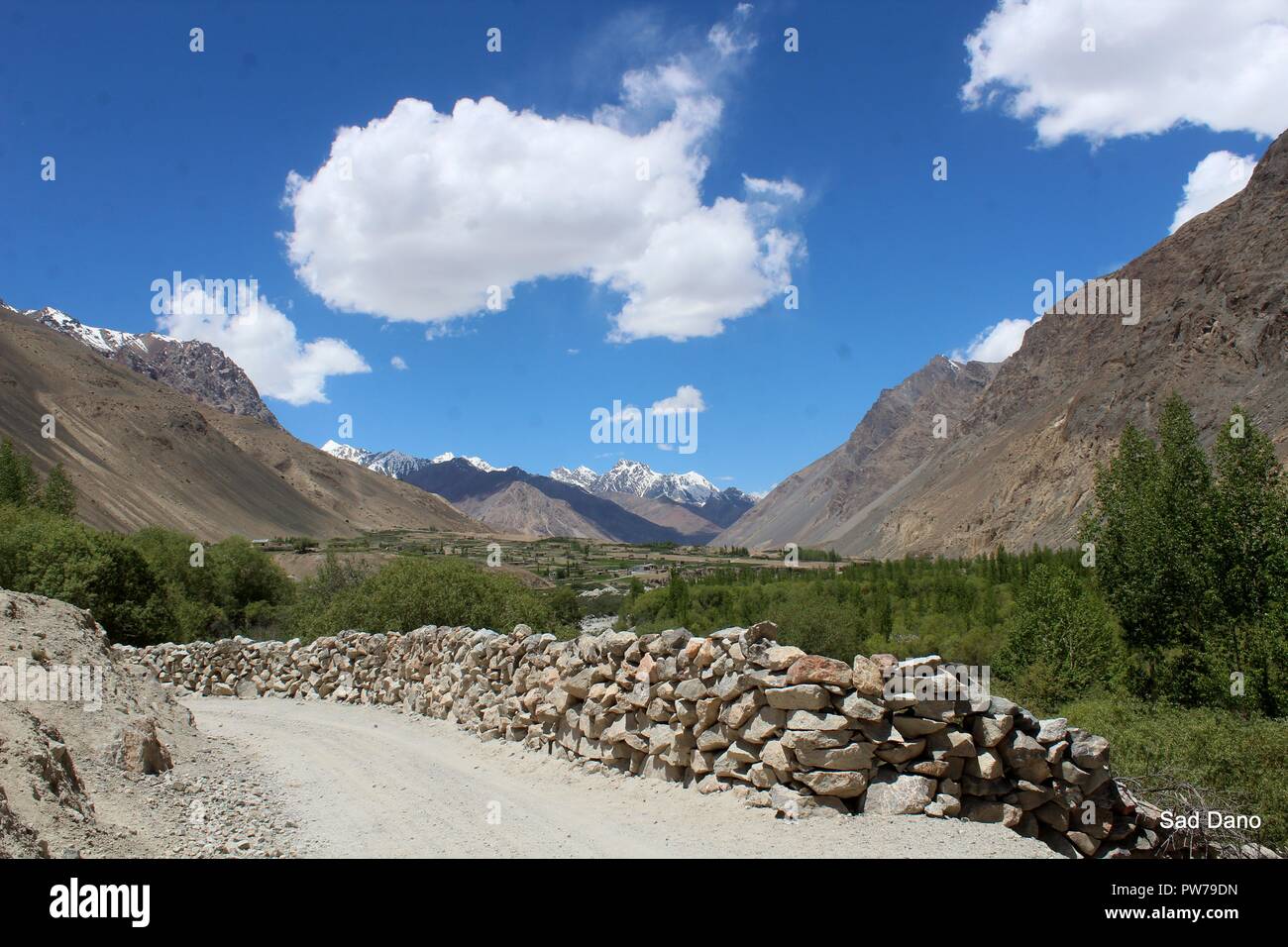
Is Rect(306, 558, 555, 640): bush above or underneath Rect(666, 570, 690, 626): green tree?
above

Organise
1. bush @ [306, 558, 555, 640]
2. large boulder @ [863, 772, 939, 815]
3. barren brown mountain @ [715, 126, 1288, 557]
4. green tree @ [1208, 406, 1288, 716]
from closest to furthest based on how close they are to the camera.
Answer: large boulder @ [863, 772, 939, 815], bush @ [306, 558, 555, 640], green tree @ [1208, 406, 1288, 716], barren brown mountain @ [715, 126, 1288, 557]

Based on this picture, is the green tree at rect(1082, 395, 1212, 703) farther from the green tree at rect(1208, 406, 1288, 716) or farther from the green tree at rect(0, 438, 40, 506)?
Result: the green tree at rect(0, 438, 40, 506)

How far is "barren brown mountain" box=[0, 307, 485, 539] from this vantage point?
110750 millimetres

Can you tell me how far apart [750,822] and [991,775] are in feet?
8.26

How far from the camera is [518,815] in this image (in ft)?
30.4

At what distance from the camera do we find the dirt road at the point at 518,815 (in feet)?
25.1

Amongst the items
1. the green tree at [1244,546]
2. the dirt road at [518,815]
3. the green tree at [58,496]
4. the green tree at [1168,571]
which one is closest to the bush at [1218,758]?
the dirt road at [518,815]

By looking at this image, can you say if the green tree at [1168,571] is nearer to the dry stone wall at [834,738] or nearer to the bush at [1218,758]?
the bush at [1218,758]

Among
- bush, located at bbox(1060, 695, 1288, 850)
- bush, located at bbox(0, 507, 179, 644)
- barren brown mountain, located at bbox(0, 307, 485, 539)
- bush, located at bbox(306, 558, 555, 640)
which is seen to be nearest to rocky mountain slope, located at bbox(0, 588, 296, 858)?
bush, located at bbox(306, 558, 555, 640)

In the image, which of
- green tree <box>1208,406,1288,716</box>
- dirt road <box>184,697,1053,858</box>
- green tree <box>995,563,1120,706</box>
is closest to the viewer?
dirt road <box>184,697,1053,858</box>

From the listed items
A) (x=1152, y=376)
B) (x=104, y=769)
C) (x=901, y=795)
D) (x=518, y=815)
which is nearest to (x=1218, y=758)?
(x=901, y=795)

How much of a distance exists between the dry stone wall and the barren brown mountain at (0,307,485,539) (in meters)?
106
